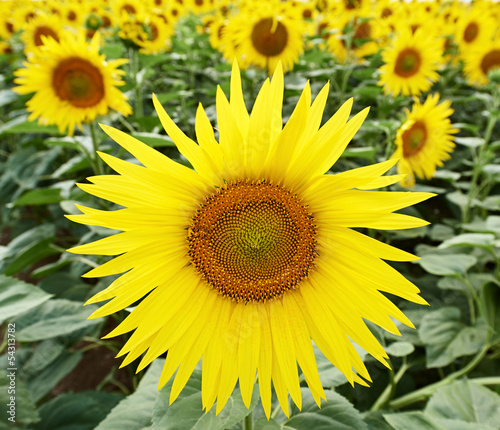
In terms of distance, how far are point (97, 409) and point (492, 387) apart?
176 cm

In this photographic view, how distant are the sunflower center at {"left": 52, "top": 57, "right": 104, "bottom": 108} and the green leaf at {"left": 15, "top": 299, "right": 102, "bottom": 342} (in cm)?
103

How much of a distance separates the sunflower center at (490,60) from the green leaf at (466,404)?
3.54 metres

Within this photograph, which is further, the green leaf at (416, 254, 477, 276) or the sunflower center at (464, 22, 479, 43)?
the sunflower center at (464, 22, 479, 43)

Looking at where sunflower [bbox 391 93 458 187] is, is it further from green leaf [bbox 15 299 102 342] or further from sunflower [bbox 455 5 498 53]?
sunflower [bbox 455 5 498 53]

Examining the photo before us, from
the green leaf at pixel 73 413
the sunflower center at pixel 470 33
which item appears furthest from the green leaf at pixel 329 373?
the sunflower center at pixel 470 33

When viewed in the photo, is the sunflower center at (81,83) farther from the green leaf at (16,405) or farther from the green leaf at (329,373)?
the green leaf at (329,373)

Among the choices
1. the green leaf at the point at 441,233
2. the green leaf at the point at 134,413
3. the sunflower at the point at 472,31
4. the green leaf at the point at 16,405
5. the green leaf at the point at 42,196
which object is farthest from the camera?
the sunflower at the point at 472,31

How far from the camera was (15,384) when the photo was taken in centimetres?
138

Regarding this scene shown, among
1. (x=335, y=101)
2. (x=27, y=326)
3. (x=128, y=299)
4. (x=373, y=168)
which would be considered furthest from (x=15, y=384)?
(x=335, y=101)

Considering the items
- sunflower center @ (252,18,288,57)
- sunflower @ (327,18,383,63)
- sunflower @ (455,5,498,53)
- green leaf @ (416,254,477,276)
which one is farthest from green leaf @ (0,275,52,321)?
sunflower @ (455,5,498,53)

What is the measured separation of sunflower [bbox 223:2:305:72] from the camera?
3.01m

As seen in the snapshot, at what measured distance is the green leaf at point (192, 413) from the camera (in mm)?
958

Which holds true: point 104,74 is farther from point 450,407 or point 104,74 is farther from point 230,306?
point 450,407

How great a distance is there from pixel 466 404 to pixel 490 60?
366 centimetres
